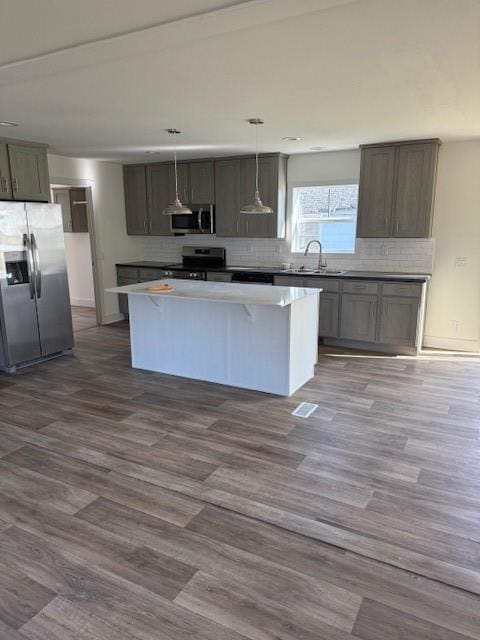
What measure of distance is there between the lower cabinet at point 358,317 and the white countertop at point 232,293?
119cm

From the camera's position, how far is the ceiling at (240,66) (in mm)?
1938

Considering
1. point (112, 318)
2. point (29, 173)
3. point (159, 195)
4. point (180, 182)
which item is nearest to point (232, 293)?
point (29, 173)

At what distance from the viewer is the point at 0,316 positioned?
472cm

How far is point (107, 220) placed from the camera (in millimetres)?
7090

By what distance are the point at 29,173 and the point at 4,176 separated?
12.3 inches

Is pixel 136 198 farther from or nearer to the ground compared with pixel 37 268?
farther from the ground

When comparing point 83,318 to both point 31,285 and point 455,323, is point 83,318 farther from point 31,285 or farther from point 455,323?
point 455,323

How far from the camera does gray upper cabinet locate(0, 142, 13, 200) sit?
4.83 meters

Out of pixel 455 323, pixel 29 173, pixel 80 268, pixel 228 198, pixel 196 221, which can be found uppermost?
pixel 29 173

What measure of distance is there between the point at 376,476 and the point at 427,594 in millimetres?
923

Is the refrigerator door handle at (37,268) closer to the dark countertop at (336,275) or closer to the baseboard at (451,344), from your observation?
the dark countertop at (336,275)

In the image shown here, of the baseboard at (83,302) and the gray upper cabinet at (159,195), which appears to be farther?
the baseboard at (83,302)

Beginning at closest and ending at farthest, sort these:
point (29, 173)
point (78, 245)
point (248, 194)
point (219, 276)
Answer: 1. point (29, 173)
2. point (248, 194)
3. point (219, 276)
4. point (78, 245)

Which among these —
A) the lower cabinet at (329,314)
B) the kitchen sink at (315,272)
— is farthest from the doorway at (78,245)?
the lower cabinet at (329,314)
